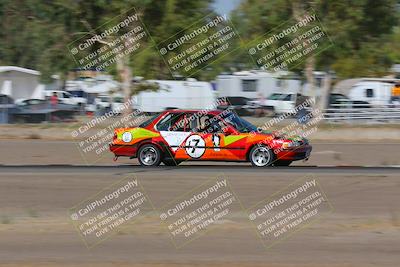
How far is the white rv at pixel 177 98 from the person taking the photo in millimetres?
33250

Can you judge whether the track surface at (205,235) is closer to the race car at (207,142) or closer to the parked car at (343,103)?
the race car at (207,142)

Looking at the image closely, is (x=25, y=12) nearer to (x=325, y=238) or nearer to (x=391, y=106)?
(x=391, y=106)

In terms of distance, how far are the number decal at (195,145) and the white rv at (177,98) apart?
15004 millimetres

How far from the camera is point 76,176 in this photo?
15.9m

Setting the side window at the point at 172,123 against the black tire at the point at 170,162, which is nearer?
the side window at the point at 172,123

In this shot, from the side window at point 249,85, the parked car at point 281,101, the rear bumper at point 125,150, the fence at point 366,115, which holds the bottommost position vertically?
the fence at point 366,115

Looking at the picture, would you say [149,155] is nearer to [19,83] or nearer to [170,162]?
[170,162]

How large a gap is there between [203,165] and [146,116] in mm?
13548

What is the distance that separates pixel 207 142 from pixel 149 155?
1.41m

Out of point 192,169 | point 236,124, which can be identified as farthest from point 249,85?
point 192,169

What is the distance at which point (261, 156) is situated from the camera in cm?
1759

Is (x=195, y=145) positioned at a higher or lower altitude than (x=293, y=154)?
higher

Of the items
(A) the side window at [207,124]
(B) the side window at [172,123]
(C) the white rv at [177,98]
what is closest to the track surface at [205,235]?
(A) the side window at [207,124]

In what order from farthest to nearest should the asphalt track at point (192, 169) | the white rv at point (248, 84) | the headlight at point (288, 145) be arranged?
Result: the white rv at point (248, 84), the headlight at point (288, 145), the asphalt track at point (192, 169)
